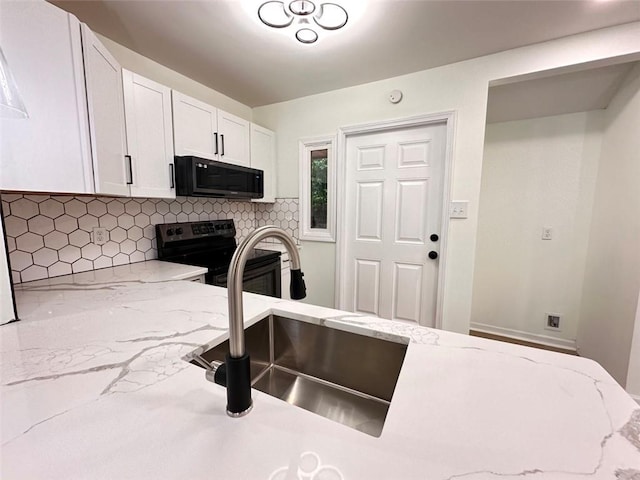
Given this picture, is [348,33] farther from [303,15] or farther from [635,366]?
[635,366]

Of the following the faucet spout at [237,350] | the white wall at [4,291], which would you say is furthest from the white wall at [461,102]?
the white wall at [4,291]

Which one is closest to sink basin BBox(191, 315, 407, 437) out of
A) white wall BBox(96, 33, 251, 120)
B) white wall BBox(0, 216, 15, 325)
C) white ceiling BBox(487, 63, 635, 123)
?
white wall BBox(0, 216, 15, 325)

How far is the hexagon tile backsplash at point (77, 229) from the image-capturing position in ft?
4.58

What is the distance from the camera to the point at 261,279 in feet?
6.98

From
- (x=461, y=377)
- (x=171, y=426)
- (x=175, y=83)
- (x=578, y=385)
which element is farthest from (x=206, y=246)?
(x=578, y=385)

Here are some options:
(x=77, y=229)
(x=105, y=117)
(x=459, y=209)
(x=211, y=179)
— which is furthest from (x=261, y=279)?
(x=459, y=209)

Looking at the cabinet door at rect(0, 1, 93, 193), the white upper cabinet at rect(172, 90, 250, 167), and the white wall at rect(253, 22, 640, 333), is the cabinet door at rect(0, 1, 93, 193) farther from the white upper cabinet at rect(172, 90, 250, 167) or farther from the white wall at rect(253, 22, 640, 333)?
the white wall at rect(253, 22, 640, 333)

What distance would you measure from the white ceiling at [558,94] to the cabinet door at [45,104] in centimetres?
268

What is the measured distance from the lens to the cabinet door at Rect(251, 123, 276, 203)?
99.2 inches

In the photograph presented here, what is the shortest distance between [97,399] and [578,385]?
39.4 inches

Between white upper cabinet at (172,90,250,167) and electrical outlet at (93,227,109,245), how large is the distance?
71 centimetres

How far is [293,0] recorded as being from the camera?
134cm

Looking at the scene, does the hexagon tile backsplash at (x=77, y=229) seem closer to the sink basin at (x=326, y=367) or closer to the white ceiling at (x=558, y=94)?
the sink basin at (x=326, y=367)

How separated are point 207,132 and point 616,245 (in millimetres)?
3111
